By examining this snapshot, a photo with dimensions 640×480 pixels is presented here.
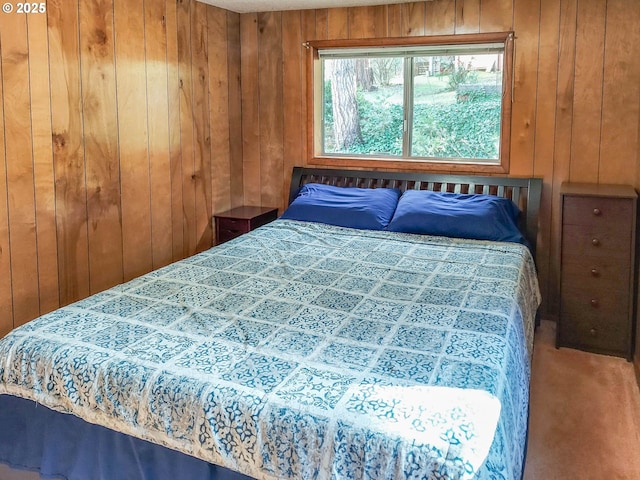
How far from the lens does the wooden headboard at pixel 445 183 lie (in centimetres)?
365

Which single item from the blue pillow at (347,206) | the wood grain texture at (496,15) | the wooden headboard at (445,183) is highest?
the wood grain texture at (496,15)

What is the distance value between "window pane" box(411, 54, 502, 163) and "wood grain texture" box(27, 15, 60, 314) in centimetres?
240

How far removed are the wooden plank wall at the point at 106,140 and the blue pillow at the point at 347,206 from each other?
771mm

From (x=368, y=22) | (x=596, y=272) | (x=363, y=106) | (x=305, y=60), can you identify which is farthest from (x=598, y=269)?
(x=305, y=60)

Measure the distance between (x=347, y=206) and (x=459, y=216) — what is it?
2.45ft

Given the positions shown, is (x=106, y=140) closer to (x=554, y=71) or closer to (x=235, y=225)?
(x=235, y=225)

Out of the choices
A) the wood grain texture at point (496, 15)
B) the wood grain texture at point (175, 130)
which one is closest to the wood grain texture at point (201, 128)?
the wood grain texture at point (175, 130)

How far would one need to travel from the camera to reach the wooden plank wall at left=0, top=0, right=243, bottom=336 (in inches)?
109

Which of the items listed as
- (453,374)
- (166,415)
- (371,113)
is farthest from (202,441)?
(371,113)

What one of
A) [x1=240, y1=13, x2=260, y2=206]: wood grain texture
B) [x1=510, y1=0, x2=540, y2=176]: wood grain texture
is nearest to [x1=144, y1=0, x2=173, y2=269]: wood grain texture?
[x1=240, y1=13, x2=260, y2=206]: wood grain texture

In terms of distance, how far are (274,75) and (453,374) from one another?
10.5ft

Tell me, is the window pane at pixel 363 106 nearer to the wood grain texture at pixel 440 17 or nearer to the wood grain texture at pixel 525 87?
the wood grain texture at pixel 440 17

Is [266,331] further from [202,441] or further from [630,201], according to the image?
[630,201]

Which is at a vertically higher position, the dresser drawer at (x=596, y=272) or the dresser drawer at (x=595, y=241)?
the dresser drawer at (x=595, y=241)
